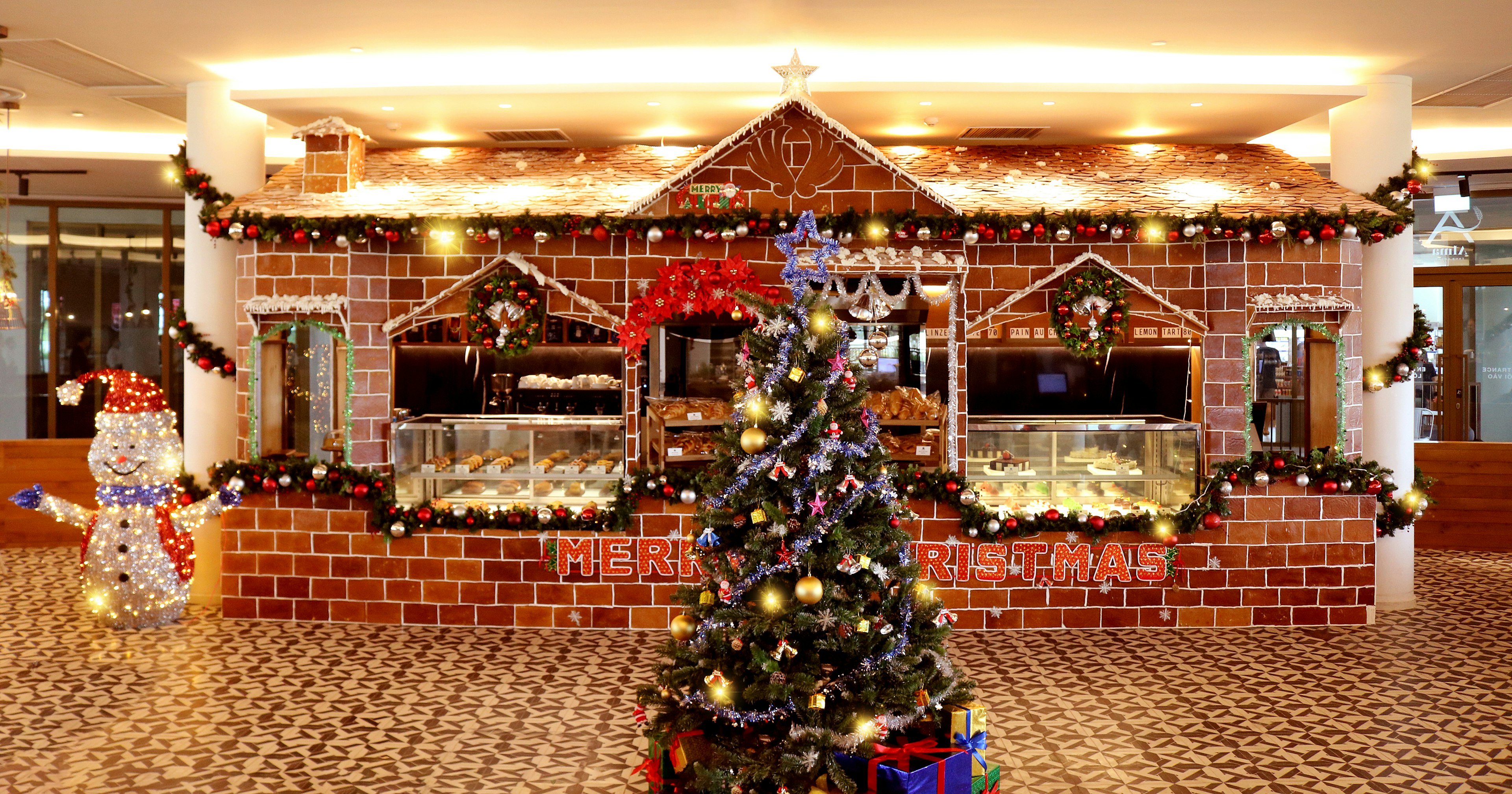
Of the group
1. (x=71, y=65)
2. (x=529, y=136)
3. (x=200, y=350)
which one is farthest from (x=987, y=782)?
(x=71, y=65)

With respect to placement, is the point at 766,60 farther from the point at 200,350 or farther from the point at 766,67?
A: the point at 200,350

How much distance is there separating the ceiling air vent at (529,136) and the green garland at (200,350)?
2455mm

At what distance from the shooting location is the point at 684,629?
4.19 metres

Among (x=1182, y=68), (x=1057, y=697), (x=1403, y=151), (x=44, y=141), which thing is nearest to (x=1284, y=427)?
(x=1403, y=151)

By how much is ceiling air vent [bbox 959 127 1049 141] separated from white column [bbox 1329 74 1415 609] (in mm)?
2127

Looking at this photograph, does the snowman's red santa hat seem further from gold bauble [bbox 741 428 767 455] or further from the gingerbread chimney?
gold bauble [bbox 741 428 767 455]

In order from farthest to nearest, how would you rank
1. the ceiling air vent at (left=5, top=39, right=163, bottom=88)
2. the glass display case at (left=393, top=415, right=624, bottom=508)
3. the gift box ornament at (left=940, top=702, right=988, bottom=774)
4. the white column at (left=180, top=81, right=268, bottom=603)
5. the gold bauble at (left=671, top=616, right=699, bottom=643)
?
the white column at (left=180, top=81, right=268, bottom=603) → the glass display case at (left=393, top=415, right=624, bottom=508) → the ceiling air vent at (left=5, top=39, right=163, bottom=88) → the gold bauble at (left=671, top=616, right=699, bottom=643) → the gift box ornament at (left=940, top=702, right=988, bottom=774)

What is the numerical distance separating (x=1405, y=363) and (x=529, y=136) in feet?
21.3

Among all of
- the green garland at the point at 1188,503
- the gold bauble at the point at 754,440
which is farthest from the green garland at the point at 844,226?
the gold bauble at the point at 754,440

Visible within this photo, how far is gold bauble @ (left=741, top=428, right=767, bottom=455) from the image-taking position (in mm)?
3859

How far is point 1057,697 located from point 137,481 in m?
5.91

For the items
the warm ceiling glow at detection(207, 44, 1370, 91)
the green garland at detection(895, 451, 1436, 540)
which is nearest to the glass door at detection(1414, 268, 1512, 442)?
the green garland at detection(895, 451, 1436, 540)

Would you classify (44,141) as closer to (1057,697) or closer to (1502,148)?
(1057,697)

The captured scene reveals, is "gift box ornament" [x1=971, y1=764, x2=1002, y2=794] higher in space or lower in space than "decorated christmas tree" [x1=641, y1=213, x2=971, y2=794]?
lower
